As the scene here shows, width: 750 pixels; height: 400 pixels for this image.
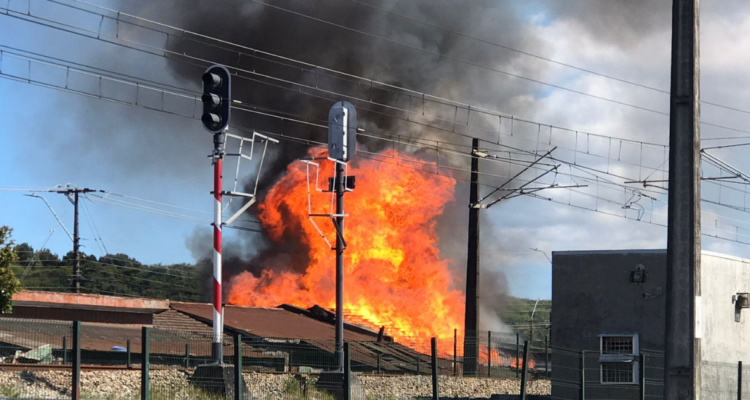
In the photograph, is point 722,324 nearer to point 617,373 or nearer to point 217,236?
point 617,373

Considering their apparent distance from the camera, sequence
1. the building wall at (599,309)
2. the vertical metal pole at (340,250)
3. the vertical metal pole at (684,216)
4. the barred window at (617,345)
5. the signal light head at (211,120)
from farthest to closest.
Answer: the barred window at (617,345)
the building wall at (599,309)
the vertical metal pole at (340,250)
the signal light head at (211,120)
the vertical metal pole at (684,216)

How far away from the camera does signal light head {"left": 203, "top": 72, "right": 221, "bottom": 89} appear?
2008cm

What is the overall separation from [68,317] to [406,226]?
23872mm

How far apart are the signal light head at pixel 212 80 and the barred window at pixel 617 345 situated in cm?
1441

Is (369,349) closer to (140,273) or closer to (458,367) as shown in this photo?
(458,367)

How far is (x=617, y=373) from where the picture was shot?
26.5 meters

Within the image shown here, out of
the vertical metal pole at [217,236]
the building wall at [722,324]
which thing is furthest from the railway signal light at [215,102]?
the building wall at [722,324]

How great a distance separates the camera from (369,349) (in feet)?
136

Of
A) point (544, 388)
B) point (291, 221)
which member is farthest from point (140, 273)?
point (544, 388)

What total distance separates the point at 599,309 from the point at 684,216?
14899 millimetres

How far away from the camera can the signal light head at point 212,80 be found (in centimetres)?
2008

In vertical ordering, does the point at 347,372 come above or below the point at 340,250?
below

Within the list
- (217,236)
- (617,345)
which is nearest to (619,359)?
(617,345)

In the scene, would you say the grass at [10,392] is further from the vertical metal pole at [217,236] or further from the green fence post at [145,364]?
the vertical metal pole at [217,236]
